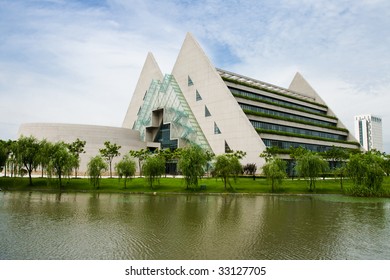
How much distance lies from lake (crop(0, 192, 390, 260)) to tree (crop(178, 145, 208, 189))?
67.1 feet

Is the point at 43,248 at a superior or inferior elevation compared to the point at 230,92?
inferior

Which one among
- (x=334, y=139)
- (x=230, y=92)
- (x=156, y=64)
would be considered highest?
(x=156, y=64)

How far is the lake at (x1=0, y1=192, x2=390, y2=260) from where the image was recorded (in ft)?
53.0

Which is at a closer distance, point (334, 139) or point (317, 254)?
point (317, 254)

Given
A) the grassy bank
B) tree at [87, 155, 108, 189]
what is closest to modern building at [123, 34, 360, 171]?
the grassy bank

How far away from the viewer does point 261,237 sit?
19.5m

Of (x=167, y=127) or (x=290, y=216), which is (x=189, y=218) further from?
(x=167, y=127)

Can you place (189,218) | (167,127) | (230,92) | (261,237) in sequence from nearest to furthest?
(261,237), (189,218), (230,92), (167,127)

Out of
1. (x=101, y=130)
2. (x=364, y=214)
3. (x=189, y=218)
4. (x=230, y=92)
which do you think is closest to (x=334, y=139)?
(x=230, y=92)

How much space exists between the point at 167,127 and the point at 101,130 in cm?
1866

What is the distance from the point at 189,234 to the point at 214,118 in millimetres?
62636

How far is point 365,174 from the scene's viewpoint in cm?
4681

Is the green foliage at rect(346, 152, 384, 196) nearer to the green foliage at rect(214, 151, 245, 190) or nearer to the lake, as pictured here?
the green foliage at rect(214, 151, 245, 190)

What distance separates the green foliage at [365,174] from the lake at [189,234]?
17.0 metres
